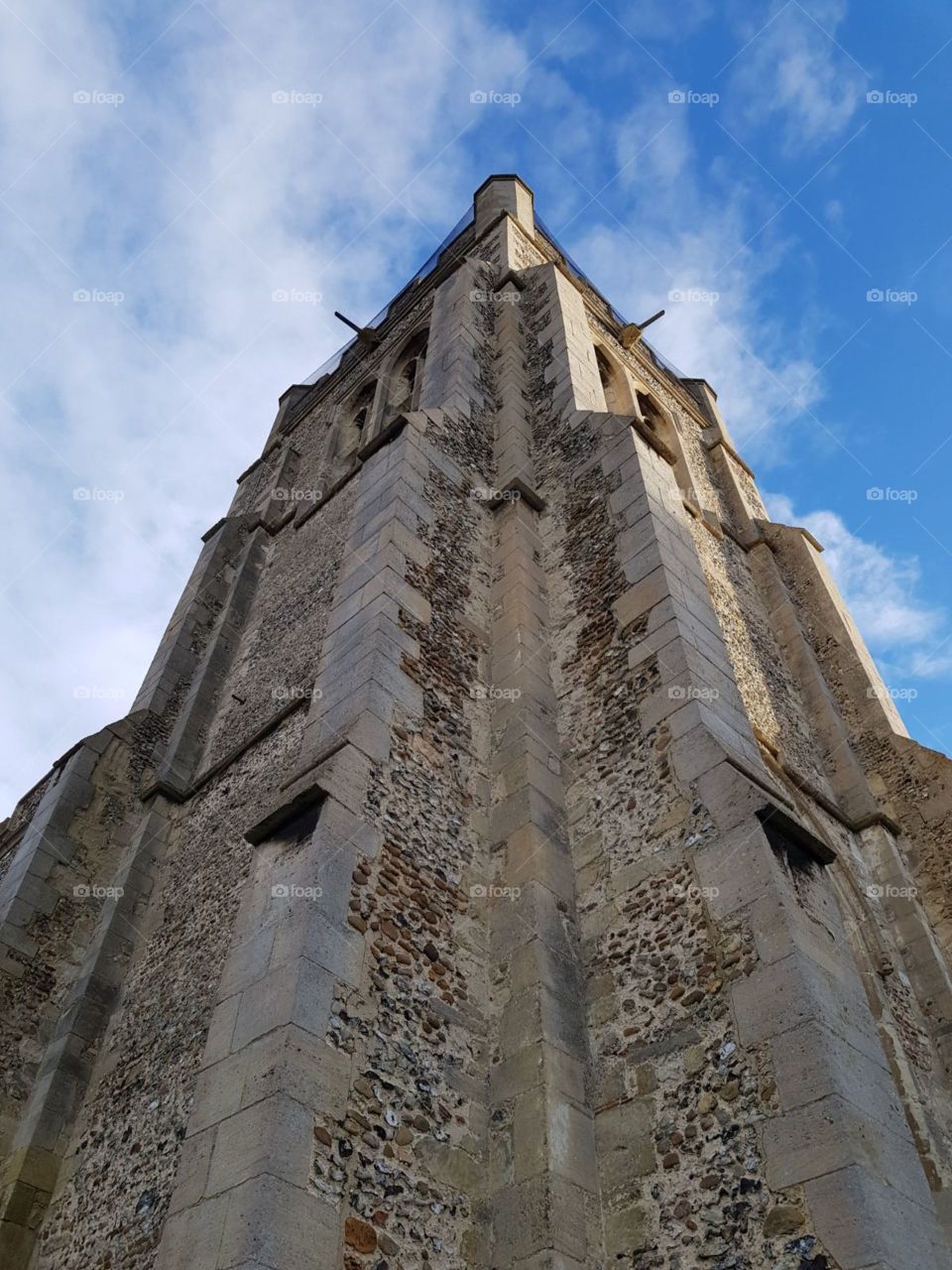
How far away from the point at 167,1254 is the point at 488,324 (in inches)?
526

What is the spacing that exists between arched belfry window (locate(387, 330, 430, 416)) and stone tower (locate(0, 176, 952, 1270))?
3880 mm

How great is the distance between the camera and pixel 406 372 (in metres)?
18.1

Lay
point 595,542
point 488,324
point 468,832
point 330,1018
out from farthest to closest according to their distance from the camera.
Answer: point 488,324
point 595,542
point 468,832
point 330,1018

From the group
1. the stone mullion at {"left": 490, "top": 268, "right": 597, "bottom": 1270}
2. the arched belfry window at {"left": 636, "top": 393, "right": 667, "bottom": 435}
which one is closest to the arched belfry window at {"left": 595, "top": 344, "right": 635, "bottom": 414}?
the arched belfry window at {"left": 636, "top": 393, "right": 667, "bottom": 435}

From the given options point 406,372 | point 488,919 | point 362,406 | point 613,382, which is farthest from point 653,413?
point 488,919

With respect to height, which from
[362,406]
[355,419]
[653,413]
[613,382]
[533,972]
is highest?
[362,406]

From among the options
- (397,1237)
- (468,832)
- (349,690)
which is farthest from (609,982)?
(349,690)

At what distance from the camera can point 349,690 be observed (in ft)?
24.9

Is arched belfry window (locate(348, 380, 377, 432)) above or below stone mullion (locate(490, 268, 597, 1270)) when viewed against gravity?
above

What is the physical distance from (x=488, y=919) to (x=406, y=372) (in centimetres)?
1322

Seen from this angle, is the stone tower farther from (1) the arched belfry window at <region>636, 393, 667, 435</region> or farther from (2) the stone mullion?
(1) the arched belfry window at <region>636, 393, 667, 435</region>

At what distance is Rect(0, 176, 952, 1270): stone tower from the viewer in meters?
4.91

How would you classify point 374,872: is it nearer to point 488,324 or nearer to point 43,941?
point 43,941

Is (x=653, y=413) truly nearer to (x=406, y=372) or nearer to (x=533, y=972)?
(x=406, y=372)
